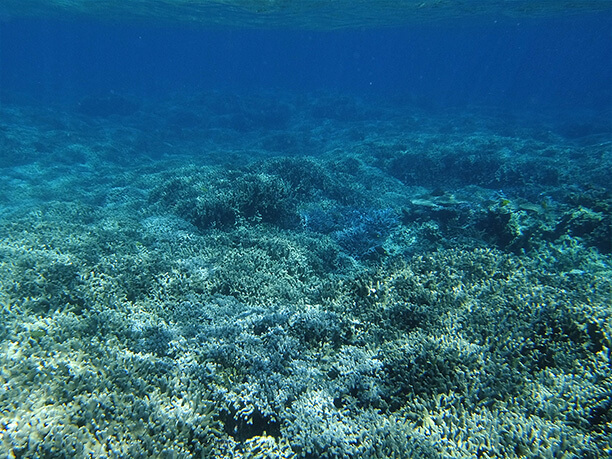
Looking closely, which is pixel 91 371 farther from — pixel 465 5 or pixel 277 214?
pixel 465 5

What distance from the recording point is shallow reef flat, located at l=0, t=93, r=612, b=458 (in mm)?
3096

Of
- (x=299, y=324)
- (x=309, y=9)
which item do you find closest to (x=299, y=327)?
(x=299, y=324)

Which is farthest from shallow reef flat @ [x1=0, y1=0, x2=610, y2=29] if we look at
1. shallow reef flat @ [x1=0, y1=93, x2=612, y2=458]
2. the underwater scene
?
shallow reef flat @ [x1=0, y1=93, x2=612, y2=458]

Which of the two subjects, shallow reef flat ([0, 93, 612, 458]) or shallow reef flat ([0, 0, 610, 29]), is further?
shallow reef flat ([0, 0, 610, 29])

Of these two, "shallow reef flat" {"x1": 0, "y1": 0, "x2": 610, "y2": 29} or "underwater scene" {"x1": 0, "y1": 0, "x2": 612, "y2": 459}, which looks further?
"shallow reef flat" {"x1": 0, "y1": 0, "x2": 610, "y2": 29}

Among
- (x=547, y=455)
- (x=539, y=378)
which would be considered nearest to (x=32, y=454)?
(x=547, y=455)

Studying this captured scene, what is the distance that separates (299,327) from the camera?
4.79 m

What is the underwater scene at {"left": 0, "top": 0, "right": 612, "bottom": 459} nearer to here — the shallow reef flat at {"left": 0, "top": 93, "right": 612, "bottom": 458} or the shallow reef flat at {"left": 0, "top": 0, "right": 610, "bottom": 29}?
the shallow reef flat at {"left": 0, "top": 93, "right": 612, "bottom": 458}

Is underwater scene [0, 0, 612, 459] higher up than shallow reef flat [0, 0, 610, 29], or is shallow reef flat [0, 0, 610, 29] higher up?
shallow reef flat [0, 0, 610, 29]

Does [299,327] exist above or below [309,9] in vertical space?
below

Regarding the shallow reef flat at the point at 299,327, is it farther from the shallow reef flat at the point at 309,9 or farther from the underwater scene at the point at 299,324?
the shallow reef flat at the point at 309,9

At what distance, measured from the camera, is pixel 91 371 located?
11.7ft

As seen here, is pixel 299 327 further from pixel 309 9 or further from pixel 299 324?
pixel 309 9

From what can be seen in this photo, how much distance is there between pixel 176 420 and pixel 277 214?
7.11 m
